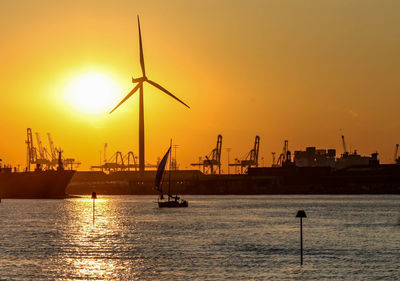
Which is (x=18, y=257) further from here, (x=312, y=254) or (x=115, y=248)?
(x=312, y=254)

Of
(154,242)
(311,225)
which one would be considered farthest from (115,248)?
(311,225)

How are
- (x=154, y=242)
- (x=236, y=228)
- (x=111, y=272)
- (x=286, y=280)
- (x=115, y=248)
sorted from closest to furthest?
1. (x=286, y=280)
2. (x=111, y=272)
3. (x=115, y=248)
4. (x=154, y=242)
5. (x=236, y=228)

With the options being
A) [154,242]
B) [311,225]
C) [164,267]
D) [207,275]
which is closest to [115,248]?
[154,242]

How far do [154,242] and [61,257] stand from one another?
68.4ft

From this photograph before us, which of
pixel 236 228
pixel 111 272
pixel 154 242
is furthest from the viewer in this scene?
pixel 236 228

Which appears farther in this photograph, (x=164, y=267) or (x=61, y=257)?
(x=61, y=257)

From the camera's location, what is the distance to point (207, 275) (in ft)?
230

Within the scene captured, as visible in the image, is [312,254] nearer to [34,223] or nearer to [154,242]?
[154,242]

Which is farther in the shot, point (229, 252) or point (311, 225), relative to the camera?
point (311, 225)

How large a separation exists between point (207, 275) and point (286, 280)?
6.94m

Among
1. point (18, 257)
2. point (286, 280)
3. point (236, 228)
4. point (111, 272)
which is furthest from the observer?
point (236, 228)

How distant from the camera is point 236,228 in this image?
130500mm

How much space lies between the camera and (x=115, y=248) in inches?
3777

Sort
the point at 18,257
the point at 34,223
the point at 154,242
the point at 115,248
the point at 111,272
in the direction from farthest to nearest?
1. the point at 34,223
2. the point at 154,242
3. the point at 115,248
4. the point at 18,257
5. the point at 111,272
